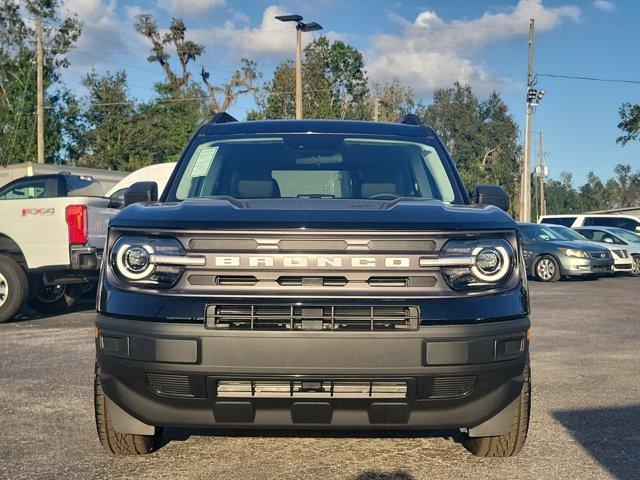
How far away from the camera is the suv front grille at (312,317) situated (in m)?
3.55

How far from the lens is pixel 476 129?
331ft

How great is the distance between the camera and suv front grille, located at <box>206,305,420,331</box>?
355 centimetres

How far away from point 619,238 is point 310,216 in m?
21.1

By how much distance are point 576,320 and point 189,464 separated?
326 inches

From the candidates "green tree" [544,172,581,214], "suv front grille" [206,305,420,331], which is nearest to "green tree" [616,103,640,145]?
"suv front grille" [206,305,420,331]

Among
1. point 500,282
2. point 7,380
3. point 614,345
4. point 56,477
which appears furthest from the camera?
point 614,345

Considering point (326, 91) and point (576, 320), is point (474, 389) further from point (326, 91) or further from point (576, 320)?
point (326, 91)

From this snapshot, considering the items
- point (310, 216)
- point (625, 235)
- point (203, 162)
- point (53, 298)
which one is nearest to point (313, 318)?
point (310, 216)

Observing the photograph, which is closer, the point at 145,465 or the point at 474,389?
the point at 474,389

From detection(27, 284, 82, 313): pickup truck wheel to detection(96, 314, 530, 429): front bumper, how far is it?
8.90 m

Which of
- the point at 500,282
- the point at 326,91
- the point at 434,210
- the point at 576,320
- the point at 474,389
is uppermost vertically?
the point at 326,91

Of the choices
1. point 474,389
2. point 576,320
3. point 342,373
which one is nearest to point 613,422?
point 474,389

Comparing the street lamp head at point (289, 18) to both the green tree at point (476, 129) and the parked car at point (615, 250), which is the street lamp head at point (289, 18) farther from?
the green tree at point (476, 129)

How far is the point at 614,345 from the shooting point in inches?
354
